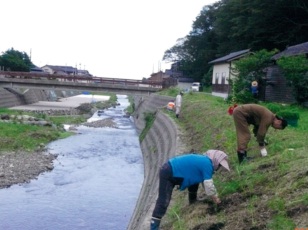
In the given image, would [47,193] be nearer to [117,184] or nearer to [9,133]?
[117,184]

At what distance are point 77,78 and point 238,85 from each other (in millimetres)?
29775

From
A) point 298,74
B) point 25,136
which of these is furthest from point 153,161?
point 25,136

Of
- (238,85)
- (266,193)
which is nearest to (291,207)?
(266,193)

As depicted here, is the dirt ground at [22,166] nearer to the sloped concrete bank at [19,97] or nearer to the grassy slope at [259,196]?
the grassy slope at [259,196]

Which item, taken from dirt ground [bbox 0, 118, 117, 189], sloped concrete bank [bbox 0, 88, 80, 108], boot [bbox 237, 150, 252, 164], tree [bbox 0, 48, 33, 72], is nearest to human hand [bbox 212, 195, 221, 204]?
boot [bbox 237, 150, 252, 164]

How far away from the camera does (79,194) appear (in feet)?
53.7

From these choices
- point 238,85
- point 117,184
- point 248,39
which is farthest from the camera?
point 248,39

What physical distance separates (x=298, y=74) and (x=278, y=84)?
218 inches

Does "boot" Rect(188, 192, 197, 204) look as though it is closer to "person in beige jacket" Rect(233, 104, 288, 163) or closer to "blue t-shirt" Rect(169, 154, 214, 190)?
"blue t-shirt" Rect(169, 154, 214, 190)

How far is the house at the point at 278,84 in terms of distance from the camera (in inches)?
892

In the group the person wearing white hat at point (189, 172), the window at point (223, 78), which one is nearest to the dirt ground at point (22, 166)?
the person wearing white hat at point (189, 172)

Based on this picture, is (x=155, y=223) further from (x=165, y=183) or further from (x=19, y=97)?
(x=19, y=97)

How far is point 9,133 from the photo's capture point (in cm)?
2848

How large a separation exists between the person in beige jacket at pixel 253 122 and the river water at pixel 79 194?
6209mm
